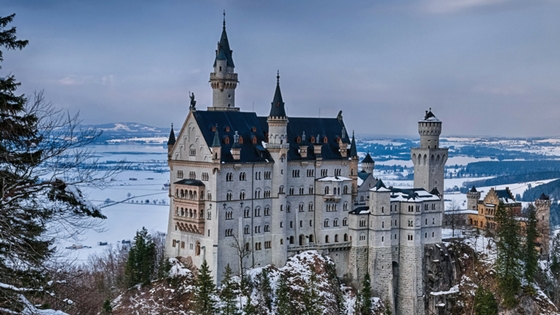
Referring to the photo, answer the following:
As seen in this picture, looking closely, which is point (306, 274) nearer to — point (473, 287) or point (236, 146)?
point (236, 146)

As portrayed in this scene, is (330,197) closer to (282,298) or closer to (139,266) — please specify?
(282,298)

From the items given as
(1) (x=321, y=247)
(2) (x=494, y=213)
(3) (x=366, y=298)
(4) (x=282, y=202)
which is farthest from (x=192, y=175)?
(2) (x=494, y=213)

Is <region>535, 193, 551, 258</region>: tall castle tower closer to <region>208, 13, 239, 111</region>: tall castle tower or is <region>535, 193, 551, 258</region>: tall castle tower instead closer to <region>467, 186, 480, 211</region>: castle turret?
<region>467, 186, 480, 211</region>: castle turret

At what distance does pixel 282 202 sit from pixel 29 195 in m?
56.7

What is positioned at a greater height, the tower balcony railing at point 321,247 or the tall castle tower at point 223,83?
the tall castle tower at point 223,83

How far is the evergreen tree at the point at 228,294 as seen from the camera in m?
68.9

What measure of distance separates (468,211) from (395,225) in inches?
921

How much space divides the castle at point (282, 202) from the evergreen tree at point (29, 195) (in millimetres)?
49001

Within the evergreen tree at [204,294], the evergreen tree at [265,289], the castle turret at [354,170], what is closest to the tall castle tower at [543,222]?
the castle turret at [354,170]

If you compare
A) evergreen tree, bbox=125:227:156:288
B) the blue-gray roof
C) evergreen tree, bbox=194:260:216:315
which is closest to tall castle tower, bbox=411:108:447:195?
the blue-gray roof

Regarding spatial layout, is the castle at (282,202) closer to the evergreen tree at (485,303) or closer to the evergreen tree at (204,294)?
the evergreen tree at (204,294)

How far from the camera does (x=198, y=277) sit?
7100 centimetres

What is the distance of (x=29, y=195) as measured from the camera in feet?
81.4

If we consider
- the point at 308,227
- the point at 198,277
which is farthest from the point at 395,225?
the point at 198,277
